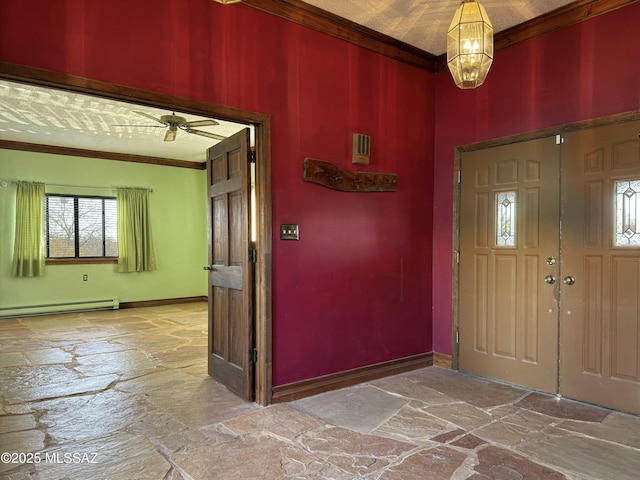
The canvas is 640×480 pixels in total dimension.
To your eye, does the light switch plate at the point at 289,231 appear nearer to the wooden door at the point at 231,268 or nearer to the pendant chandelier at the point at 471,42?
the wooden door at the point at 231,268

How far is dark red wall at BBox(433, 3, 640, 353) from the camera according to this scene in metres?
2.99

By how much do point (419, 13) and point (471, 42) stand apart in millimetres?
1513

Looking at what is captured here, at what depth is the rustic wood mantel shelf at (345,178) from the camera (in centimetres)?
329

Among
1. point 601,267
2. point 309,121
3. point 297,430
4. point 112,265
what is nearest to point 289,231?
point 309,121

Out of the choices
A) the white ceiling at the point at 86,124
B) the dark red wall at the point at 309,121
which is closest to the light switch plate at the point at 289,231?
the dark red wall at the point at 309,121

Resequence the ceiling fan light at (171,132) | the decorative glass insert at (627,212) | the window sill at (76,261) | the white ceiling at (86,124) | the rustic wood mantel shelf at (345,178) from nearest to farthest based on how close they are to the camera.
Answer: the decorative glass insert at (627,212) → the rustic wood mantel shelf at (345,178) → the white ceiling at (86,124) → the ceiling fan light at (171,132) → the window sill at (76,261)

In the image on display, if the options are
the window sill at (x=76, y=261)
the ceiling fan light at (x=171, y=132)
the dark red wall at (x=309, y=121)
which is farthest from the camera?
the window sill at (x=76, y=261)

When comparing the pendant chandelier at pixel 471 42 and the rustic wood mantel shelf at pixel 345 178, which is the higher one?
the pendant chandelier at pixel 471 42

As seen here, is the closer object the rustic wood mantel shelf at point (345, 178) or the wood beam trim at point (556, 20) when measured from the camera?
the wood beam trim at point (556, 20)

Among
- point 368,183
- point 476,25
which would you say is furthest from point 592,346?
point 476,25

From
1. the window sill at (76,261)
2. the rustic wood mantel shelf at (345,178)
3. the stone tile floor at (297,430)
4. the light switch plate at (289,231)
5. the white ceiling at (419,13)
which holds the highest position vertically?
the white ceiling at (419,13)

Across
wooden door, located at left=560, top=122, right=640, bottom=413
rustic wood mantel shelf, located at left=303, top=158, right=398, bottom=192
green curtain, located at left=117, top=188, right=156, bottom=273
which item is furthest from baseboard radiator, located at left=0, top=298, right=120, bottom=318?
wooden door, located at left=560, top=122, right=640, bottom=413

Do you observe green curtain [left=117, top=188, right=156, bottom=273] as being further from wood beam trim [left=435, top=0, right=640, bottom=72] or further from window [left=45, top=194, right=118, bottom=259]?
wood beam trim [left=435, top=0, right=640, bottom=72]

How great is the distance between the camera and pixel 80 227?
7.52 metres
